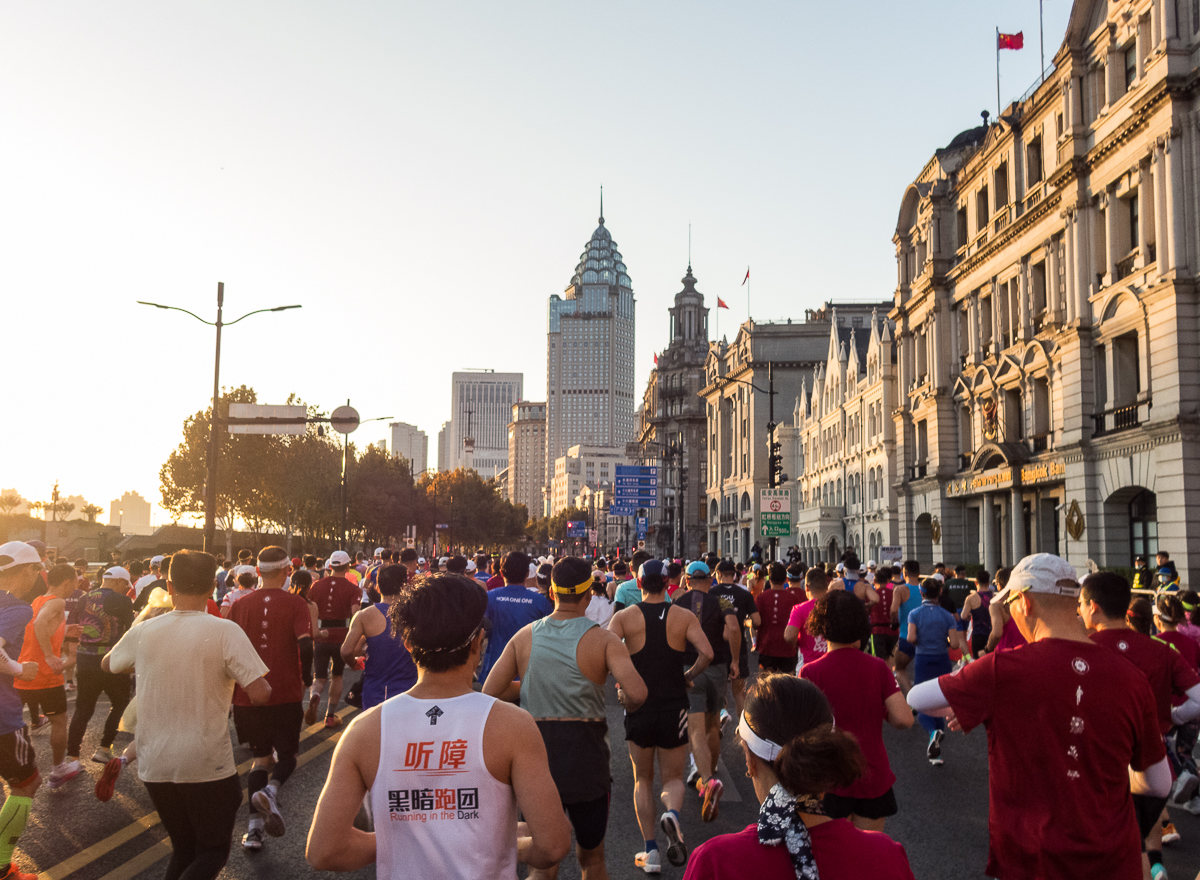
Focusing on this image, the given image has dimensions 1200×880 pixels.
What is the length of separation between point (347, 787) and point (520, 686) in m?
3.03

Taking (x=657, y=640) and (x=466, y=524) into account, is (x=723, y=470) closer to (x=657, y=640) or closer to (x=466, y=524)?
(x=466, y=524)

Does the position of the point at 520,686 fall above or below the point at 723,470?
below

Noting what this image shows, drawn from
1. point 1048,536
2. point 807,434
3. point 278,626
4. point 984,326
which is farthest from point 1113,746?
point 807,434

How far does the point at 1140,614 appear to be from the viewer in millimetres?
6766

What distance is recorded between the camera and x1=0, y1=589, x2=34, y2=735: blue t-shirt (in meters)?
6.15

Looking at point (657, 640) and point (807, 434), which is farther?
point (807, 434)

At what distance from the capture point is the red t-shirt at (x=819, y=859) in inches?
94.7

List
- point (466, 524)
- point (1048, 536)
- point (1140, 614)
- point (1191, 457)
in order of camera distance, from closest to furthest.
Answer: point (1140, 614) → point (1191, 457) → point (1048, 536) → point (466, 524)

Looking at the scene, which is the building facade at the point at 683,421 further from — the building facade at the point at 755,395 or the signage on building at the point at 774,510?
the signage on building at the point at 774,510

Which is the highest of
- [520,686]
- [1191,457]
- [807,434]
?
[807,434]

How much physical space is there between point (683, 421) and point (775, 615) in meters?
108

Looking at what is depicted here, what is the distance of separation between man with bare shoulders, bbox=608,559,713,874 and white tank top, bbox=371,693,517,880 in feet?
13.2

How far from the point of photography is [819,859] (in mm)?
2420

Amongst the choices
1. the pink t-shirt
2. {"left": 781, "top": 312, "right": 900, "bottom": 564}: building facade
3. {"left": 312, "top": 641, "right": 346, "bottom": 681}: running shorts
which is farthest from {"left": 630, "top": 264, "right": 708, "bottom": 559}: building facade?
the pink t-shirt
